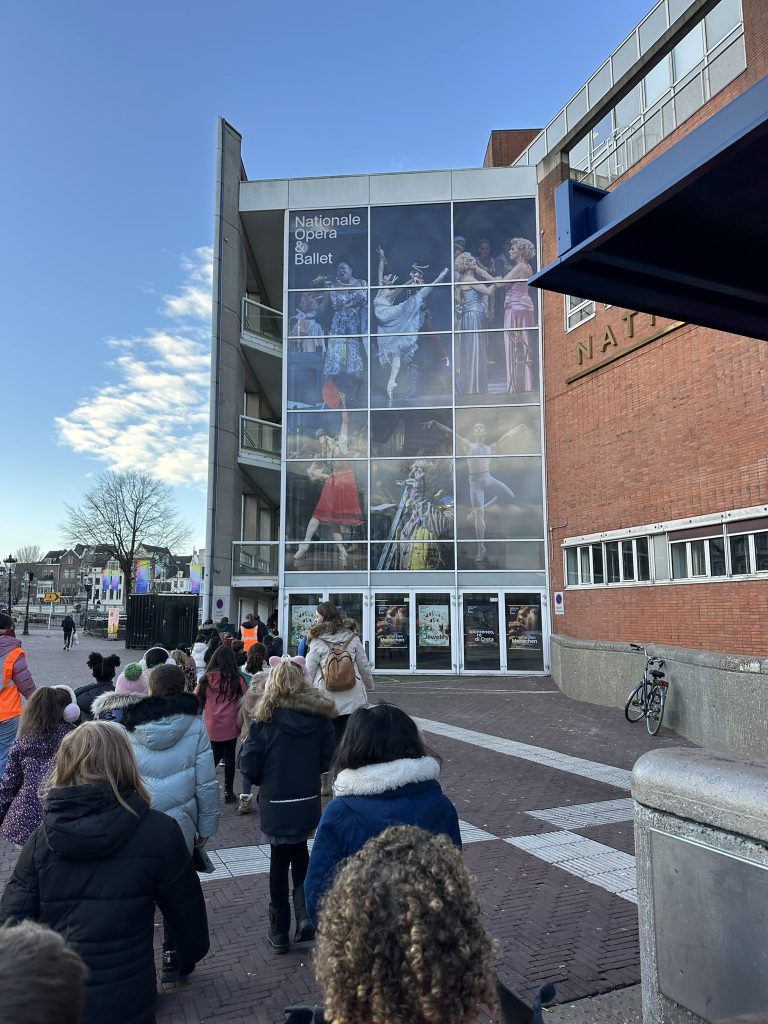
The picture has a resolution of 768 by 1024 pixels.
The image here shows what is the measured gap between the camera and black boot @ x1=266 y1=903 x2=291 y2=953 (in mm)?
4188

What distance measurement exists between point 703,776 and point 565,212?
2.53 meters

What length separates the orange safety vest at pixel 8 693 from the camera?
6.92m

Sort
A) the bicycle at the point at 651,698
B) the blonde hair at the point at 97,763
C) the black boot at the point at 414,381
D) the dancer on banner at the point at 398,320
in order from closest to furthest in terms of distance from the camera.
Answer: the blonde hair at the point at 97,763 < the bicycle at the point at 651,698 < the black boot at the point at 414,381 < the dancer on banner at the point at 398,320

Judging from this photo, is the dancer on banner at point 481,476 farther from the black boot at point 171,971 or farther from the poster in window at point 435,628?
the black boot at point 171,971

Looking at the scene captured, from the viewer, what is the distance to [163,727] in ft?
13.3

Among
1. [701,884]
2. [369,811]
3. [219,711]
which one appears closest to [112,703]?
[369,811]

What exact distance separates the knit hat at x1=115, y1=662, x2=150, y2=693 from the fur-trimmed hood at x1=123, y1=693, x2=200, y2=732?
84.8 inches

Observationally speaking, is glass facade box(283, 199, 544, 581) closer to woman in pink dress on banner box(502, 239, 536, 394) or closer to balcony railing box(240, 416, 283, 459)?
woman in pink dress on banner box(502, 239, 536, 394)

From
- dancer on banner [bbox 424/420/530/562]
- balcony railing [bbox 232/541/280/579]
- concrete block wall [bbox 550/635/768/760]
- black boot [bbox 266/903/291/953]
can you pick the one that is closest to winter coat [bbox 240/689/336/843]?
black boot [bbox 266/903/291/953]

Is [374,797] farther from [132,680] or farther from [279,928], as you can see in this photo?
[132,680]

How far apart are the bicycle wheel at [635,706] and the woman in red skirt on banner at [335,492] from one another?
10.7 metres

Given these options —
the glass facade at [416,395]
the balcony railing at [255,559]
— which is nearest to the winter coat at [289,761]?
the glass facade at [416,395]

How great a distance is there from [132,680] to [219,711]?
1227 millimetres

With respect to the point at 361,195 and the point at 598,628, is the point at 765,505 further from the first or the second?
the point at 361,195
